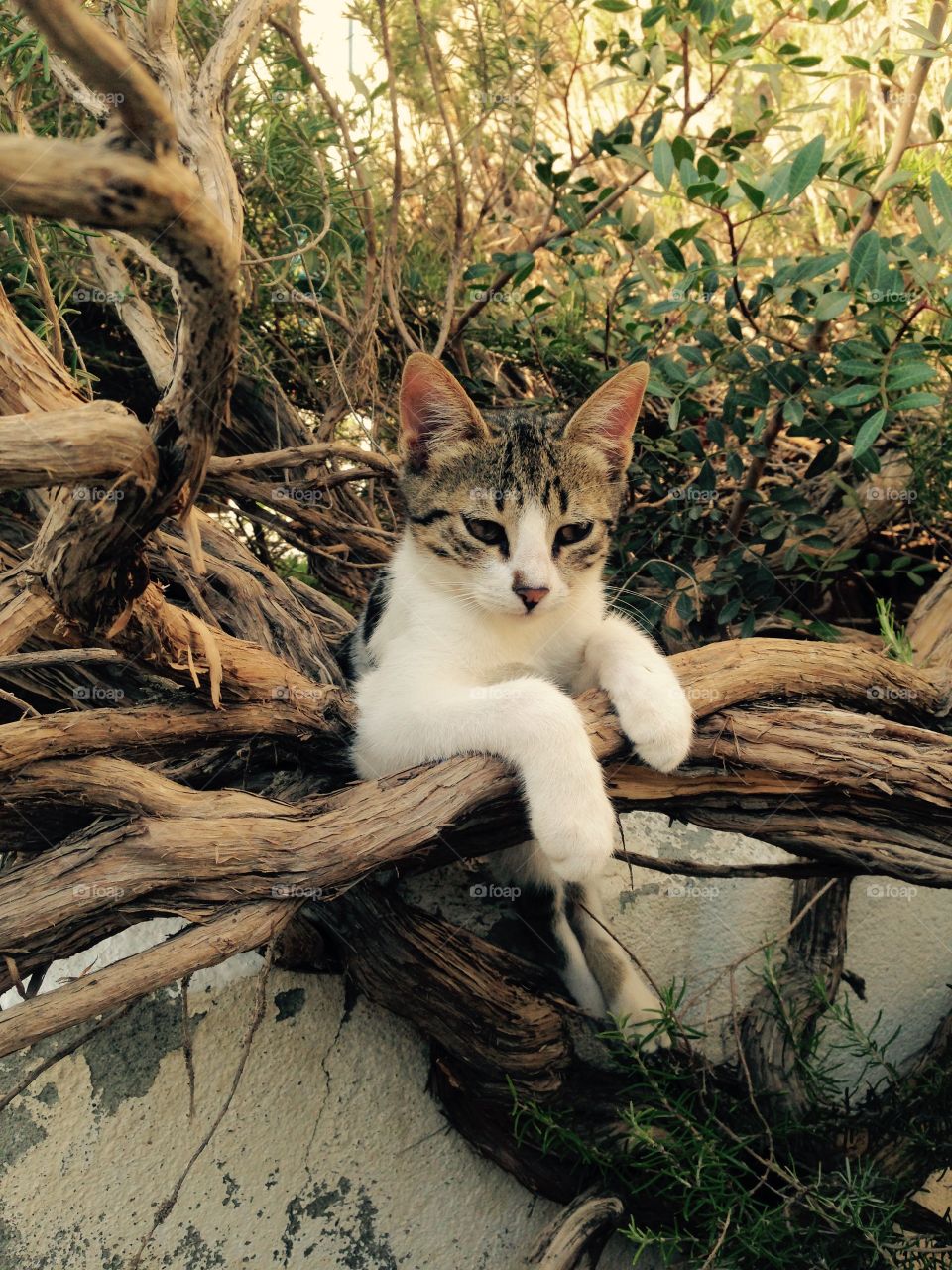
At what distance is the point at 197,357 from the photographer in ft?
4.80

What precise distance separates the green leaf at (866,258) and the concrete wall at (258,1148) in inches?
69.7

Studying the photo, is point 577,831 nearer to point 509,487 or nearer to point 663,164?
point 509,487

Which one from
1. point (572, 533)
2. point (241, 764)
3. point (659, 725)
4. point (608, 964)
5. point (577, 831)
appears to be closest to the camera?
point (577, 831)

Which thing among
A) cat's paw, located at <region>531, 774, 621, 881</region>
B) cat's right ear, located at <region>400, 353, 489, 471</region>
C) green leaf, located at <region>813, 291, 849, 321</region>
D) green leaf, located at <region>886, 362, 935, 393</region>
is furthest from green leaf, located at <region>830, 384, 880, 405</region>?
cat's paw, located at <region>531, 774, 621, 881</region>

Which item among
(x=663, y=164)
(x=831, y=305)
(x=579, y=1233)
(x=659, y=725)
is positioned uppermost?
(x=663, y=164)

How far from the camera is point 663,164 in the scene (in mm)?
2840

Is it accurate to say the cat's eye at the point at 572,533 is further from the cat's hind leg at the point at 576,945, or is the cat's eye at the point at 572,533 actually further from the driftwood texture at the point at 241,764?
the cat's hind leg at the point at 576,945

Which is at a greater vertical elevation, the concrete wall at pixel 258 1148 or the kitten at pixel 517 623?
the kitten at pixel 517 623

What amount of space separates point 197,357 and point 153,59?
0.94m

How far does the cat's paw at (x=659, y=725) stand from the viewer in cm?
203

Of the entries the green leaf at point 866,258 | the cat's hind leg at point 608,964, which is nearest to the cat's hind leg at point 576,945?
the cat's hind leg at point 608,964

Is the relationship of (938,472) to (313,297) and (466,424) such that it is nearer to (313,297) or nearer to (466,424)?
(466,424)

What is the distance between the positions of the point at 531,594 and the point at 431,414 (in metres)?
0.57

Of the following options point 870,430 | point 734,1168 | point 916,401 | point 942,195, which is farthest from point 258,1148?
point 942,195
